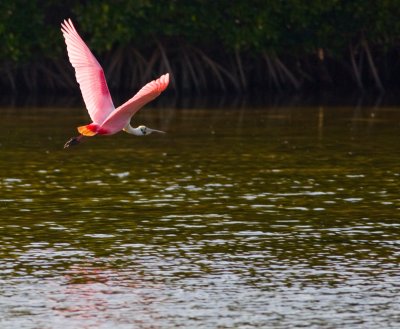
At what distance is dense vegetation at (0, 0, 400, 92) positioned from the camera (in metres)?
43.2

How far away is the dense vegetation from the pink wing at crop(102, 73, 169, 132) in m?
26.5

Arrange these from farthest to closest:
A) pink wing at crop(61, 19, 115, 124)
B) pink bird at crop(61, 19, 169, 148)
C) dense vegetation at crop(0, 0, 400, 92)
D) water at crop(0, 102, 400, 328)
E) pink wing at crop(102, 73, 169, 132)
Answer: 1. dense vegetation at crop(0, 0, 400, 92)
2. pink wing at crop(61, 19, 115, 124)
3. pink bird at crop(61, 19, 169, 148)
4. pink wing at crop(102, 73, 169, 132)
5. water at crop(0, 102, 400, 328)

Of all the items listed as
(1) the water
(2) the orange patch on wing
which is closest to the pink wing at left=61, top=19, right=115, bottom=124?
(2) the orange patch on wing

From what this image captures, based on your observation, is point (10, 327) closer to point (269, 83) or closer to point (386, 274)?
point (386, 274)

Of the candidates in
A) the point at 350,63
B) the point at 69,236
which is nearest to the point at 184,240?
the point at 69,236

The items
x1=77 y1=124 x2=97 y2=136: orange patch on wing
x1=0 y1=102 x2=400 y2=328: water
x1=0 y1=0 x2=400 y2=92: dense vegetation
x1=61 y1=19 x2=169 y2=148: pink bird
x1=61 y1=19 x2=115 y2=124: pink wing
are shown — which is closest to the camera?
x1=0 y1=102 x2=400 y2=328: water

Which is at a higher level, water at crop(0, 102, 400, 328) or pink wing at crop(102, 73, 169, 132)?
pink wing at crop(102, 73, 169, 132)

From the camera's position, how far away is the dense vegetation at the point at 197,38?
142ft

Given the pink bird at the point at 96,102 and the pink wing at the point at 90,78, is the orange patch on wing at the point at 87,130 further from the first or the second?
the pink wing at the point at 90,78

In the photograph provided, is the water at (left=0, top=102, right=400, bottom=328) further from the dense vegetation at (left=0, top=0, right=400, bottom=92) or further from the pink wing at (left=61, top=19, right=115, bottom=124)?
the dense vegetation at (left=0, top=0, right=400, bottom=92)

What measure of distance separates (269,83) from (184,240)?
1277 inches

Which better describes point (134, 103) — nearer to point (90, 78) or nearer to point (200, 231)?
point (90, 78)

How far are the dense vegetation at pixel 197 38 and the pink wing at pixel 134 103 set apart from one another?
86.9 feet

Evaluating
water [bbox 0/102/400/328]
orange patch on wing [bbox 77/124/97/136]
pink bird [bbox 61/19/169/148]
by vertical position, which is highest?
pink bird [bbox 61/19/169/148]
